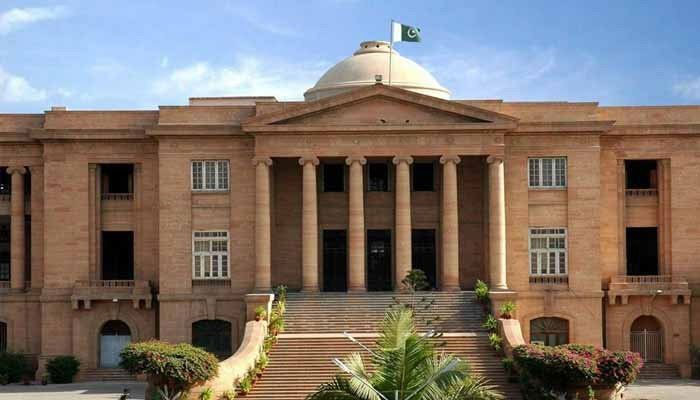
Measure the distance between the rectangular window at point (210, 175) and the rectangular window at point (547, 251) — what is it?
583 inches

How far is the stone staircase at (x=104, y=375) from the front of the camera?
54062 mm

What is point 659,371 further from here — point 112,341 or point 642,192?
point 112,341

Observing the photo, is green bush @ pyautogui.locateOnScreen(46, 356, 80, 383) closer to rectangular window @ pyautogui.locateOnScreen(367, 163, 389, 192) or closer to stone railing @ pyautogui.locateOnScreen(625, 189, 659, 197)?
rectangular window @ pyautogui.locateOnScreen(367, 163, 389, 192)

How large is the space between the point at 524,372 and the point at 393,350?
18.7 m

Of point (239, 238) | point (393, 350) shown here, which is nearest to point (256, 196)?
point (239, 238)

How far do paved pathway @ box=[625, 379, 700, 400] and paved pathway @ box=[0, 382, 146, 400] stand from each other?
783 inches

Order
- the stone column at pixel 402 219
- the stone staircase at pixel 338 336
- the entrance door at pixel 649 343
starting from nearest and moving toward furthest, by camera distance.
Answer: the stone staircase at pixel 338 336, the stone column at pixel 402 219, the entrance door at pixel 649 343

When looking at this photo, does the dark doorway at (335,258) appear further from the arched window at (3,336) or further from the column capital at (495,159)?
the arched window at (3,336)

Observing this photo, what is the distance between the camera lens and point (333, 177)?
56719 mm

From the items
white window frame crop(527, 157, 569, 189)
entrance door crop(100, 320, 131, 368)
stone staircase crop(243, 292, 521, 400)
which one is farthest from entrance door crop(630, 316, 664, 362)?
entrance door crop(100, 320, 131, 368)

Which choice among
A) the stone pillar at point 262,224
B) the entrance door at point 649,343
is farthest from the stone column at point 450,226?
the entrance door at point 649,343

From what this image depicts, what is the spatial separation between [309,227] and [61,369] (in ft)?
43.2

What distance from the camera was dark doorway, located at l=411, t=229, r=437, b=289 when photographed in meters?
56.5

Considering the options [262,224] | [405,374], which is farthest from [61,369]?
[405,374]
